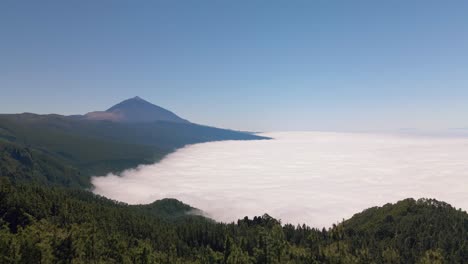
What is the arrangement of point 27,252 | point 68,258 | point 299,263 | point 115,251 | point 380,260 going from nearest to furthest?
point 27,252 → point 68,258 → point 115,251 → point 299,263 → point 380,260

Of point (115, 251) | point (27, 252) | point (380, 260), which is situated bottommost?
point (380, 260)

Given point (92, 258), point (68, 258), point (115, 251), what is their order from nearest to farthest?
point (68, 258) < point (92, 258) < point (115, 251)

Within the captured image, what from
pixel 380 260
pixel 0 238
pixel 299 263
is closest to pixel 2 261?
pixel 0 238

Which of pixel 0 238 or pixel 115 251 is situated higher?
pixel 0 238

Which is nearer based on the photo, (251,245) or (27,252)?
(27,252)

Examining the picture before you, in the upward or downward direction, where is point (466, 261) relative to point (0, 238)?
downward

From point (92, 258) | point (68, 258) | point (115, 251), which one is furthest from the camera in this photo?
point (115, 251)

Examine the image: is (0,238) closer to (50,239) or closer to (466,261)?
(50,239)

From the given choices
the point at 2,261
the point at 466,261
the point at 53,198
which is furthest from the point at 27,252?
the point at 466,261

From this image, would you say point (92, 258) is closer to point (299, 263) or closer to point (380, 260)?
point (299, 263)
